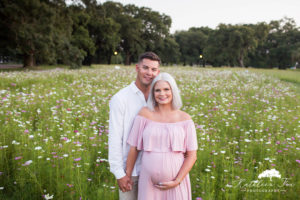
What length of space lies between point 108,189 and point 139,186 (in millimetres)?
958

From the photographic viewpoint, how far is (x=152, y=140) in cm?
212

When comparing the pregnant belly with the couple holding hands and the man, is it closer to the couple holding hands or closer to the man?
the couple holding hands

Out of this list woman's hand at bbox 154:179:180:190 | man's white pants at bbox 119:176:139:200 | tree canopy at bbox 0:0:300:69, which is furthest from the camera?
tree canopy at bbox 0:0:300:69

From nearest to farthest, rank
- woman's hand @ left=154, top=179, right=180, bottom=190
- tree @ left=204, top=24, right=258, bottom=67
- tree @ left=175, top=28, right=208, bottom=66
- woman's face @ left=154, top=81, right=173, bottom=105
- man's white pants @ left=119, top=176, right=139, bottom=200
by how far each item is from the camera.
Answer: woman's hand @ left=154, top=179, right=180, bottom=190 → woman's face @ left=154, top=81, right=173, bottom=105 → man's white pants @ left=119, top=176, right=139, bottom=200 → tree @ left=204, top=24, right=258, bottom=67 → tree @ left=175, top=28, right=208, bottom=66

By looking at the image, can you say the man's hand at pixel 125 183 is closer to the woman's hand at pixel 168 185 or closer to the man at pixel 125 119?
the man at pixel 125 119

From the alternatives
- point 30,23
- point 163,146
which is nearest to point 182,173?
point 163,146

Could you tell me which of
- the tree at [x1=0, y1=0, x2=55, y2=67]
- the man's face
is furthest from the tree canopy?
the man's face

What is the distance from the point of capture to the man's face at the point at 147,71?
2309 mm

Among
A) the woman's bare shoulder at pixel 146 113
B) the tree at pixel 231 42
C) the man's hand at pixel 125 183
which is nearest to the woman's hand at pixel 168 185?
the man's hand at pixel 125 183

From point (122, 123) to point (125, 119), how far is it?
0.17 ft

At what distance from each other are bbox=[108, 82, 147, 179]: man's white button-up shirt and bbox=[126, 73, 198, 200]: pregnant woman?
11 cm

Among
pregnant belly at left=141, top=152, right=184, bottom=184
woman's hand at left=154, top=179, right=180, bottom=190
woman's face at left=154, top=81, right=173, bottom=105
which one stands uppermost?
woman's face at left=154, top=81, right=173, bottom=105

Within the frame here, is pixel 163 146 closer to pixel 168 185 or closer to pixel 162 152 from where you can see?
pixel 162 152

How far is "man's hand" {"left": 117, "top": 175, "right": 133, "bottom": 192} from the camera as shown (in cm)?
218
